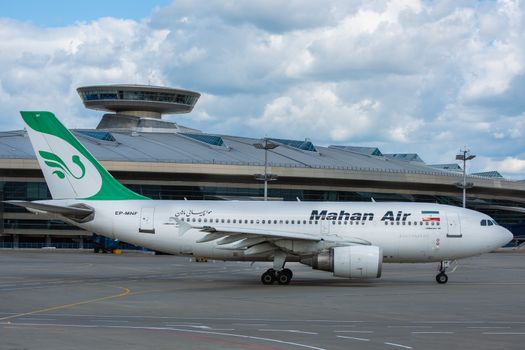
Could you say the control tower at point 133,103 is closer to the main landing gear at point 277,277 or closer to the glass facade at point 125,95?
the glass facade at point 125,95

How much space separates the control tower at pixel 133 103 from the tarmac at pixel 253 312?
79620 millimetres

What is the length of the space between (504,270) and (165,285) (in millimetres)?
25142

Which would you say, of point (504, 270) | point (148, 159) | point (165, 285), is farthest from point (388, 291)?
point (148, 159)

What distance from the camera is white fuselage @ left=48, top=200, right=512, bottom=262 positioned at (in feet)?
134

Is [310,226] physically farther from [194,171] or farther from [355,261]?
[194,171]

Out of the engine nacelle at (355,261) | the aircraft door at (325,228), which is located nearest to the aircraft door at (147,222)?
the aircraft door at (325,228)

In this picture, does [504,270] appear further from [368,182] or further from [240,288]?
[368,182]

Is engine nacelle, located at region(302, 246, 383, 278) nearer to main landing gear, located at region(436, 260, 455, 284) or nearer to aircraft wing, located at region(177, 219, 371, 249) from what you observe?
aircraft wing, located at region(177, 219, 371, 249)

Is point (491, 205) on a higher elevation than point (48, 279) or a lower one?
higher

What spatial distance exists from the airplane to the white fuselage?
0.05 m

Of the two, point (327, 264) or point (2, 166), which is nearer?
point (327, 264)

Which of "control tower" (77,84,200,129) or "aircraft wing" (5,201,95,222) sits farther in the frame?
"control tower" (77,84,200,129)

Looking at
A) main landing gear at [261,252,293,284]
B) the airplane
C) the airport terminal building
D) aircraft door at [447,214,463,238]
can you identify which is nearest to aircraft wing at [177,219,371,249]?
the airplane

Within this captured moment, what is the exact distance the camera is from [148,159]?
104 meters
